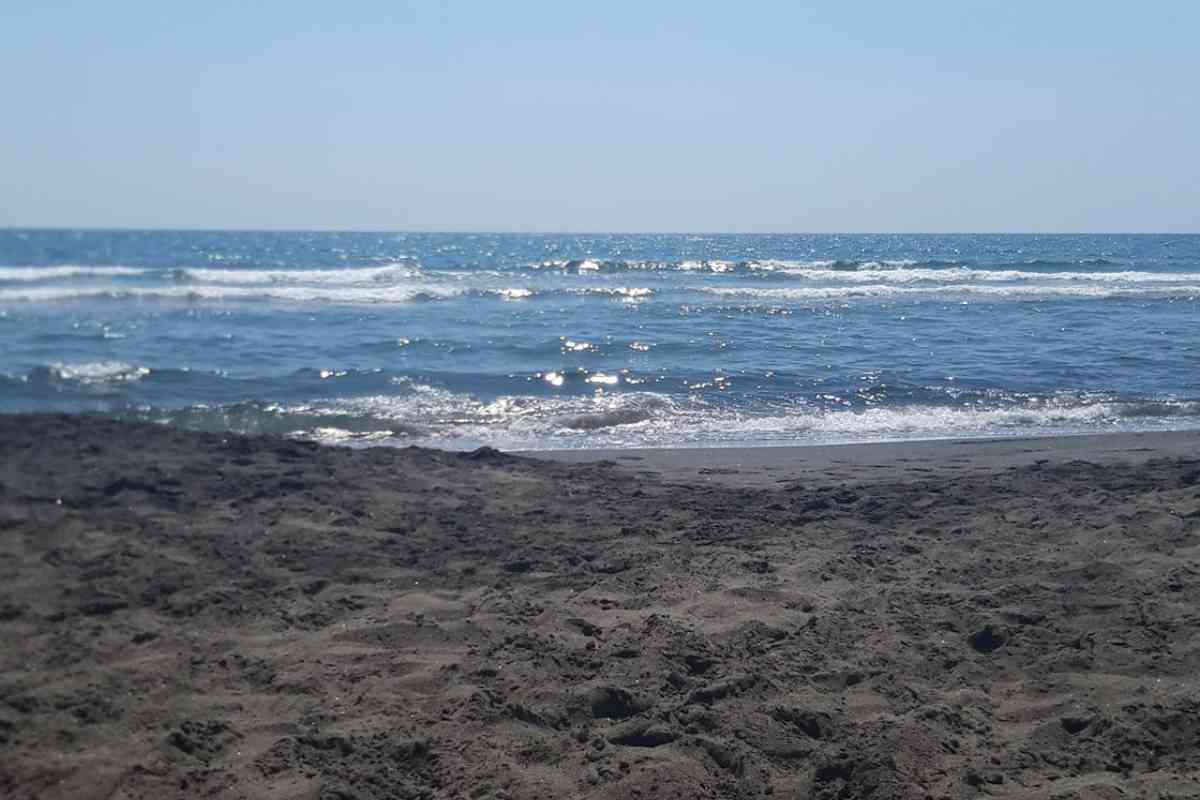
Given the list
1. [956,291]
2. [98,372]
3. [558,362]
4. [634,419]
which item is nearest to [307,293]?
[558,362]

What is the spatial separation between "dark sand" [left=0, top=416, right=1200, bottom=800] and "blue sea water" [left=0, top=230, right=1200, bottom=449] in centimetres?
105

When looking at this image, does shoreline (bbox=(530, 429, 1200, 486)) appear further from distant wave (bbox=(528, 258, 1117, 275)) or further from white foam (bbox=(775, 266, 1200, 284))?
distant wave (bbox=(528, 258, 1117, 275))

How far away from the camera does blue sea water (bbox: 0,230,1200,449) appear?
309 inches

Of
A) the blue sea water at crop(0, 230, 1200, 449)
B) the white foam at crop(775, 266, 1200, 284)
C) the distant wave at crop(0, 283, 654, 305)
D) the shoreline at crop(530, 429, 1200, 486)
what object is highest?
the white foam at crop(775, 266, 1200, 284)

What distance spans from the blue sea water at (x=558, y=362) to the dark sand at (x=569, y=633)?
105 centimetres

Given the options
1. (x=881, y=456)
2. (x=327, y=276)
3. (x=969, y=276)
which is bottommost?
(x=881, y=456)

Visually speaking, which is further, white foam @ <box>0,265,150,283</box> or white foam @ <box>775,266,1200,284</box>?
white foam @ <box>775,266,1200,284</box>

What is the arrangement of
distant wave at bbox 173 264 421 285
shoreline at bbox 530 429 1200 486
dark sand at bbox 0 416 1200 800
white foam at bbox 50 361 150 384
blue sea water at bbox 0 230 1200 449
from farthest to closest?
distant wave at bbox 173 264 421 285 → shoreline at bbox 530 429 1200 486 → blue sea water at bbox 0 230 1200 449 → white foam at bbox 50 361 150 384 → dark sand at bbox 0 416 1200 800

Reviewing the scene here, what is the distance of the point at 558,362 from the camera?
1527 cm

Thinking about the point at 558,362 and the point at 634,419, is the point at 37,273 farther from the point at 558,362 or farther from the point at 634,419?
the point at 558,362

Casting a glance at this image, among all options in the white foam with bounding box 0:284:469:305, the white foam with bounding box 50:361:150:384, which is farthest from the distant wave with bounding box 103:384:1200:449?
Answer: the white foam with bounding box 0:284:469:305

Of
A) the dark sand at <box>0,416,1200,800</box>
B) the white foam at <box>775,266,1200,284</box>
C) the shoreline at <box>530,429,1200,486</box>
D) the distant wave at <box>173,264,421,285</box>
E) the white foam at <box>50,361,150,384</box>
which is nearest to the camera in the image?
the dark sand at <box>0,416,1200,800</box>

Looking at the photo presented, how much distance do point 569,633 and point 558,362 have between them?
10572mm

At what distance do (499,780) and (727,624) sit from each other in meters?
1.66
